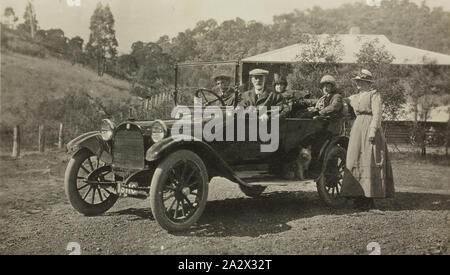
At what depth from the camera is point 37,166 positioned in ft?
28.2

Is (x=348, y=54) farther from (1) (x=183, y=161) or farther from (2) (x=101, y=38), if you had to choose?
(1) (x=183, y=161)

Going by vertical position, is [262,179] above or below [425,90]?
below

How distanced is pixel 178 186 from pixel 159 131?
639mm

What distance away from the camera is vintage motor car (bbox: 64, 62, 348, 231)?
4.59 m

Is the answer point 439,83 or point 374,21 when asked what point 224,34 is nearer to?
point 439,83

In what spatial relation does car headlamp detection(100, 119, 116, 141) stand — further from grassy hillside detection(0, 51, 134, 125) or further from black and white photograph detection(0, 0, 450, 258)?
grassy hillside detection(0, 51, 134, 125)

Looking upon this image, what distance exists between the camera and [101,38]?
55.7 feet

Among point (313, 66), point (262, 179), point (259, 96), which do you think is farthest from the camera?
point (313, 66)

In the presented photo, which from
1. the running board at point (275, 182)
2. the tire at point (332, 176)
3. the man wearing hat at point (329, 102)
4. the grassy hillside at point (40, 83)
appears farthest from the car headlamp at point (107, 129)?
the grassy hillside at point (40, 83)

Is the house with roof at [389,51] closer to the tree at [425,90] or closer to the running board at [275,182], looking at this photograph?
the tree at [425,90]

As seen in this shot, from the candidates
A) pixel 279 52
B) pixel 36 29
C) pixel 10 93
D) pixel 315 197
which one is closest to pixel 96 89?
pixel 36 29

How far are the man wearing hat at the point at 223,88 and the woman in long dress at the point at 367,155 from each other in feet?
5.85

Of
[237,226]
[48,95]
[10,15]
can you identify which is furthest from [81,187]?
[48,95]

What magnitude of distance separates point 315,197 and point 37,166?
5541mm
